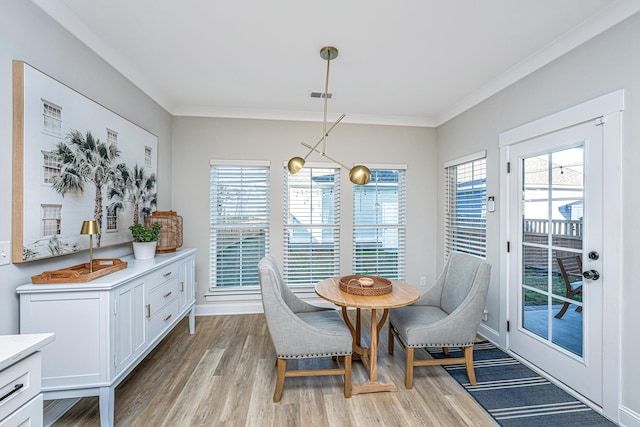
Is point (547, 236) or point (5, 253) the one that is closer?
point (5, 253)

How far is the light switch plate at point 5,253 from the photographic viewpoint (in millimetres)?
1547


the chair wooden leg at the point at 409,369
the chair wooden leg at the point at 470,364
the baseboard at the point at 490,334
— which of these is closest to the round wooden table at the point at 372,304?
the chair wooden leg at the point at 409,369

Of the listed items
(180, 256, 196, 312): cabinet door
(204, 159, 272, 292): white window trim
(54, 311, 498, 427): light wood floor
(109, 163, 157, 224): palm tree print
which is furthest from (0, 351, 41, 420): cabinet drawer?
(204, 159, 272, 292): white window trim

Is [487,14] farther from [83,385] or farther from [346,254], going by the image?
[83,385]

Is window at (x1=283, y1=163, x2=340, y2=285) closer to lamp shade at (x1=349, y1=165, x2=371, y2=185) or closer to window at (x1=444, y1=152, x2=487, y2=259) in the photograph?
window at (x1=444, y1=152, x2=487, y2=259)

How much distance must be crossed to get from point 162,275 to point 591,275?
3.31 meters

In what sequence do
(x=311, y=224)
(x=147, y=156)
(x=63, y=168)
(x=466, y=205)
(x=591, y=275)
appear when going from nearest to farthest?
(x=63, y=168) → (x=591, y=275) → (x=147, y=156) → (x=466, y=205) → (x=311, y=224)

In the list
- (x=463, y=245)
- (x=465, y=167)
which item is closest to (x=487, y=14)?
(x=465, y=167)

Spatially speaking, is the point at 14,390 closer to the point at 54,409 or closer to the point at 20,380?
the point at 20,380

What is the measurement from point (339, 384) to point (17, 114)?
2.77m

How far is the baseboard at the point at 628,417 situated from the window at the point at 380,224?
7.96 feet

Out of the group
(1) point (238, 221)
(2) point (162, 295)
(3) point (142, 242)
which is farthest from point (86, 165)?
(1) point (238, 221)

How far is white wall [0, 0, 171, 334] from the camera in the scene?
5.09ft

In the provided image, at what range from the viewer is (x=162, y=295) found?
246 cm
